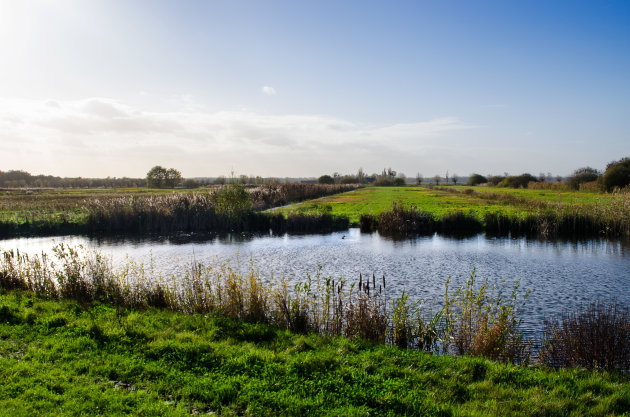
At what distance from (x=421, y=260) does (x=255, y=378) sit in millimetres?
14814

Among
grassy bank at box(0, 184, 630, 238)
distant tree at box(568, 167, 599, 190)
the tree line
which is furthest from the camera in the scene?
the tree line

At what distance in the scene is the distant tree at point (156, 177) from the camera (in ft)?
333

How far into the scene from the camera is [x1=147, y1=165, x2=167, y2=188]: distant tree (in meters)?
102

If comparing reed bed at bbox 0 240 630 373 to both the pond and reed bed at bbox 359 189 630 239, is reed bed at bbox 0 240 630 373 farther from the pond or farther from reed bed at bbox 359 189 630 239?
reed bed at bbox 359 189 630 239

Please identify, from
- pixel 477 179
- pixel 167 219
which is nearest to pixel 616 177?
pixel 167 219

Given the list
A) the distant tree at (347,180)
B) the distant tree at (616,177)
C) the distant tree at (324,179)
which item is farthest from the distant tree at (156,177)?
the distant tree at (616,177)

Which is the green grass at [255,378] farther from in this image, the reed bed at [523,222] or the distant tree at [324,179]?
the distant tree at [324,179]

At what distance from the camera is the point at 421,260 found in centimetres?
1992

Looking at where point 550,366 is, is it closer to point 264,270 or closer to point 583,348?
point 583,348

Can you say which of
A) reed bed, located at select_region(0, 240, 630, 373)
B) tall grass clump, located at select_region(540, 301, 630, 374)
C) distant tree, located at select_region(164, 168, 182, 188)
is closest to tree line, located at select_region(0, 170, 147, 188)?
distant tree, located at select_region(164, 168, 182, 188)

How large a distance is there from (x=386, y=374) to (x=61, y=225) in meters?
33.6

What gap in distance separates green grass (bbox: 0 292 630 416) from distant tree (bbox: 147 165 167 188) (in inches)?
3891

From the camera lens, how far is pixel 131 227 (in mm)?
33125

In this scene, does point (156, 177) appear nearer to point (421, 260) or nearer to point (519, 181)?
point (519, 181)
